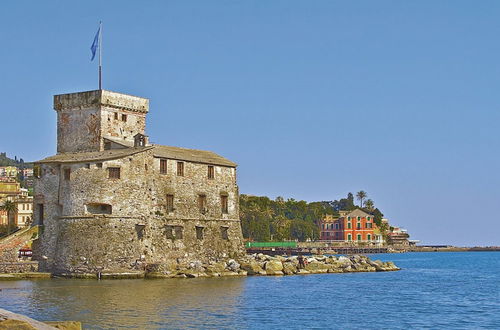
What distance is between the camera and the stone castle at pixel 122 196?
168ft

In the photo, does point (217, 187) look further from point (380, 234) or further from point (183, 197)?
point (380, 234)

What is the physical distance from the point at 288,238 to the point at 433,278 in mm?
80552

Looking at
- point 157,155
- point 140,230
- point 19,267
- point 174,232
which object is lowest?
point 19,267

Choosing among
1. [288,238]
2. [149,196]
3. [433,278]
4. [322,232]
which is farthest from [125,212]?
[322,232]

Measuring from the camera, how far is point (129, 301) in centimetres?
3694

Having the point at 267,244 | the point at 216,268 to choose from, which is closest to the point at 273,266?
the point at 216,268

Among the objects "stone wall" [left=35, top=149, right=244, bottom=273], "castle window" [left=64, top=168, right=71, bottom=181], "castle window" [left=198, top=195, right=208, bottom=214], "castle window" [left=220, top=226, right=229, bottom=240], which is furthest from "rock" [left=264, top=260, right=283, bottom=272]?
"castle window" [left=64, top=168, right=71, bottom=181]

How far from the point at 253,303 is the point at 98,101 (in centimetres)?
2412

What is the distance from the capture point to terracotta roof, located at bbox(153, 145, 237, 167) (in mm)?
56247

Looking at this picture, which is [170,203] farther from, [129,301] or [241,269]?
[129,301]

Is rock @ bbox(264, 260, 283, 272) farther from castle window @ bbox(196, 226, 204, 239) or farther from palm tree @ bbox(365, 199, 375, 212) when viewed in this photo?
palm tree @ bbox(365, 199, 375, 212)

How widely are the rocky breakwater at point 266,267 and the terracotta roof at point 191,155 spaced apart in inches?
310

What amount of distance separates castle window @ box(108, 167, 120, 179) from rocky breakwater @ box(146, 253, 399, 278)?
6.90 meters

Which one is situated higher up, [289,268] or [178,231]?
[178,231]
